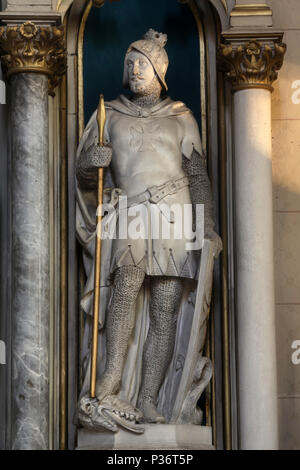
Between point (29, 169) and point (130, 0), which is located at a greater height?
point (130, 0)

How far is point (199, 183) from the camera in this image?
1134 centimetres

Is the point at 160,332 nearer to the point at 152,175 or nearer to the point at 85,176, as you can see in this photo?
the point at 152,175

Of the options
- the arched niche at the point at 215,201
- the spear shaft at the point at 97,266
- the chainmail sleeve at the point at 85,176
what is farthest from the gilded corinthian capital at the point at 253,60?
the chainmail sleeve at the point at 85,176

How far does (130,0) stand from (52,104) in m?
1.05

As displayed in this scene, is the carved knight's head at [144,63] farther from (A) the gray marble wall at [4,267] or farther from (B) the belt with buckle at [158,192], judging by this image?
(A) the gray marble wall at [4,267]

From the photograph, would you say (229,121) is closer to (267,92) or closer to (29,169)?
(267,92)

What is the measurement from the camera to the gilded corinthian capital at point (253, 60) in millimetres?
11406

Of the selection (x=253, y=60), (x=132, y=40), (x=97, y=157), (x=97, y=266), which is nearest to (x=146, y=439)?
(x=97, y=266)

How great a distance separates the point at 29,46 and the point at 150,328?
2161mm

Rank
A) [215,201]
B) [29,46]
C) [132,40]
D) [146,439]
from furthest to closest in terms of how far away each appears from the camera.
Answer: [132,40], [215,201], [29,46], [146,439]

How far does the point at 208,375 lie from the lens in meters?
11.2

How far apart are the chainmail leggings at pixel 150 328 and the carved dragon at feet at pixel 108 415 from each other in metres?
0.10

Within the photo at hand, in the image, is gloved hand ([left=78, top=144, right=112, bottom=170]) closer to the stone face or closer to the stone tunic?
the stone tunic
